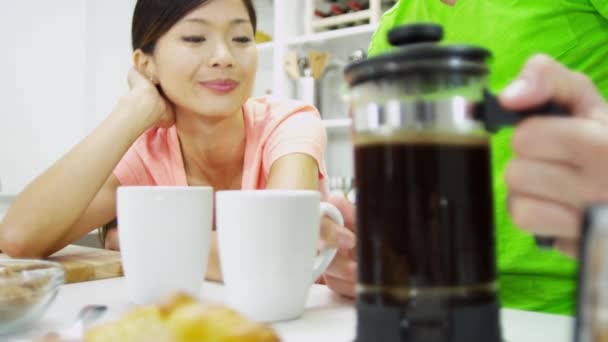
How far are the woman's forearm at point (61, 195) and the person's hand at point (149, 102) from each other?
0.08 m

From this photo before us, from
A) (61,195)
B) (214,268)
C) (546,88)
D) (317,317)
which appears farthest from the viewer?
(61,195)

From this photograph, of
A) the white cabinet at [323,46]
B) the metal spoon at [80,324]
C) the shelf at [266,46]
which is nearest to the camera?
the metal spoon at [80,324]

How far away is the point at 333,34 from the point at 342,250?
6.68ft

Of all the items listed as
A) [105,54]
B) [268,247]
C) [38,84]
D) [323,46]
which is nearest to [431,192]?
[268,247]

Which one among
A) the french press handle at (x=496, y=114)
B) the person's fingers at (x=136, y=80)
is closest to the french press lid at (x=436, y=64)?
the french press handle at (x=496, y=114)

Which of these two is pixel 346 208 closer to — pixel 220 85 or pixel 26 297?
pixel 26 297

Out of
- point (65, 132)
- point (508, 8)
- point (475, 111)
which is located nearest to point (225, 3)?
point (508, 8)

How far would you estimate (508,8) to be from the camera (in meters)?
0.91

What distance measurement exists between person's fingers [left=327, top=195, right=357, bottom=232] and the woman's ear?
794 millimetres

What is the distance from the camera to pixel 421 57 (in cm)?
35

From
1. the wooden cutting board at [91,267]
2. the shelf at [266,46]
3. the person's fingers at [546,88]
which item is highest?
the shelf at [266,46]

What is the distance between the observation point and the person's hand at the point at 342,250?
63 cm

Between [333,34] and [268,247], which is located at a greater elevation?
[333,34]

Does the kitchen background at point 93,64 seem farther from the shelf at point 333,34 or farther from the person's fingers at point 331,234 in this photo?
the person's fingers at point 331,234
